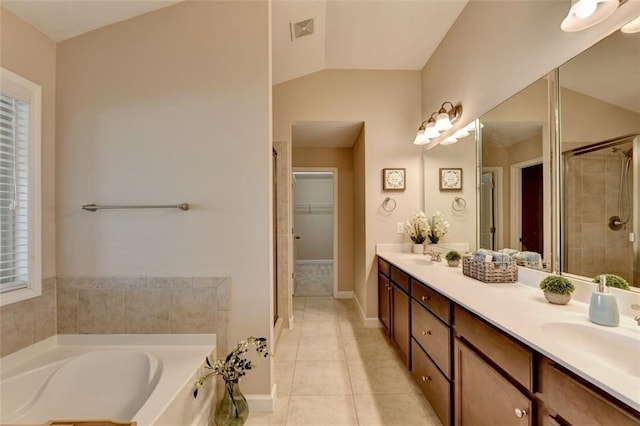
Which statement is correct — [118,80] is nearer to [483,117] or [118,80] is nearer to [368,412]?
[483,117]

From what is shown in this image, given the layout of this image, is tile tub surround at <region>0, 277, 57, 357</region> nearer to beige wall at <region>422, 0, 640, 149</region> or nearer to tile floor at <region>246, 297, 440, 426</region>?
tile floor at <region>246, 297, 440, 426</region>

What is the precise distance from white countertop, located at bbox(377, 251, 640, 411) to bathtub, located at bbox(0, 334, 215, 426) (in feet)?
4.80

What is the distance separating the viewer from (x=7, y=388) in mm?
1359

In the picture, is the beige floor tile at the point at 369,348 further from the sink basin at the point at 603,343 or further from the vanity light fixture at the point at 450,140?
the vanity light fixture at the point at 450,140

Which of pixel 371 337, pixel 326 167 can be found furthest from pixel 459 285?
pixel 326 167

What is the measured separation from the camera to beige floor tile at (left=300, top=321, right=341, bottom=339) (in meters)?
2.92

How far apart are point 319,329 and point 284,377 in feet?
3.16

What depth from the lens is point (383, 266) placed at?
2838 millimetres

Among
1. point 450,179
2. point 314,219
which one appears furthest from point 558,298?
point 314,219

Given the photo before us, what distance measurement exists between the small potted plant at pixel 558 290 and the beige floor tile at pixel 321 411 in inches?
50.9

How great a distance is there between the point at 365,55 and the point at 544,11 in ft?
5.64

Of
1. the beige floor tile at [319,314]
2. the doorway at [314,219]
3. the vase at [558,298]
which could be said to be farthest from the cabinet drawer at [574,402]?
the doorway at [314,219]

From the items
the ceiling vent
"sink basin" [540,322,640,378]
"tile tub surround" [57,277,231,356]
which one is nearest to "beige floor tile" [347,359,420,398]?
"tile tub surround" [57,277,231,356]

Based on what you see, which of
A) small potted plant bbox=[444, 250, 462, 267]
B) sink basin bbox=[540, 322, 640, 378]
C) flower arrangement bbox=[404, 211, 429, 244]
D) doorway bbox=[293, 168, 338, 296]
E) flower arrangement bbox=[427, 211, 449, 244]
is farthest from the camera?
doorway bbox=[293, 168, 338, 296]
